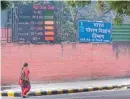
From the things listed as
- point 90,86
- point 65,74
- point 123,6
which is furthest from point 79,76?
point 123,6

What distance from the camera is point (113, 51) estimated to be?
31.1 m

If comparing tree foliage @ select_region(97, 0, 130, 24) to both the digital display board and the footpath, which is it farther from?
the digital display board

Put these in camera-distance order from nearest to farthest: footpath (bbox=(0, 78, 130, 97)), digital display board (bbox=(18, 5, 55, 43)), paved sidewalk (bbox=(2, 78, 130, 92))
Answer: footpath (bbox=(0, 78, 130, 97))
paved sidewalk (bbox=(2, 78, 130, 92))
digital display board (bbox=(18, 5, 55, 43))

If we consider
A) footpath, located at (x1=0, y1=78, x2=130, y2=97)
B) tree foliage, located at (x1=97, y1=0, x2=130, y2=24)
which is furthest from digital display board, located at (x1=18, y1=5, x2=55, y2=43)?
tree foliage, located at (x1=97, y1=0, x2=130, y2=24)

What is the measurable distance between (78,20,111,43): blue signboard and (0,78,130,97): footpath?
7.93ft

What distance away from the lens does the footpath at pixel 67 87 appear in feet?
82.2

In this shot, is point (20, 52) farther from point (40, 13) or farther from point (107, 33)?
point (107, 33)

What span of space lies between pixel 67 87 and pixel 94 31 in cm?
485

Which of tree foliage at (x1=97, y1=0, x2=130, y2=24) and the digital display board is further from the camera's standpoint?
the digital display board

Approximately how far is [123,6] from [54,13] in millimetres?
11979

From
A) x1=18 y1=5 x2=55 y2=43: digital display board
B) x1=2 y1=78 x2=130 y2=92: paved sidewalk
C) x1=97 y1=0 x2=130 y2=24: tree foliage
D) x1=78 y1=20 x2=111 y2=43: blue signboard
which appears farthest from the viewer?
x1=78 y1=20 x2=111 y2=43: blue signboard

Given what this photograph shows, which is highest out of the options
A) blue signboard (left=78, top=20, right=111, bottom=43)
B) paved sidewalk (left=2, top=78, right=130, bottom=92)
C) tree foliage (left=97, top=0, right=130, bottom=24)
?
tree foliage (left=97, top=0, right=130, bottom=24)

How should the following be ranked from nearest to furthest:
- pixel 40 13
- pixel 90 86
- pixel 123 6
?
pixel 123 6
pixel 90 86
pixel 40 13

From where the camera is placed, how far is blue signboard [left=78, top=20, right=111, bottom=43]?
30.2 metres
